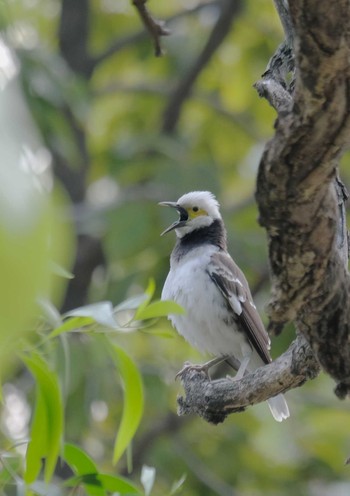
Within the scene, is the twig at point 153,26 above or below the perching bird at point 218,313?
above

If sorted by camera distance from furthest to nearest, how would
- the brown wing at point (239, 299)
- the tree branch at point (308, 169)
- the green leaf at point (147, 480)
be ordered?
the brown wing at point (239, 299) < the green leaf at point (147, 480) < the tree branch at point (308, 169)

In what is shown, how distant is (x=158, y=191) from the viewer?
23.9ft

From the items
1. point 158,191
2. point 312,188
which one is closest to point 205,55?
point 158,191

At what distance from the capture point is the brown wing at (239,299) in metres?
4.63

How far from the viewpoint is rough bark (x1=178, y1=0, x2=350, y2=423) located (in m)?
1.71

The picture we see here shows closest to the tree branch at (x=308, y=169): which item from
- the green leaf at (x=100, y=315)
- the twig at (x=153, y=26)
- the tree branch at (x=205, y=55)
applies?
the green leaf at (x=100, y=315)

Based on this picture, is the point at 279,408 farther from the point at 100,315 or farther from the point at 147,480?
the point at 100,315

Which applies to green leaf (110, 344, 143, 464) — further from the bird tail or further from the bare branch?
the bird tail

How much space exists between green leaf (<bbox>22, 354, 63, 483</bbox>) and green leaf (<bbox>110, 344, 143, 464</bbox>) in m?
0.22

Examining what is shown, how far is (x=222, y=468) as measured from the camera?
26.9 ft

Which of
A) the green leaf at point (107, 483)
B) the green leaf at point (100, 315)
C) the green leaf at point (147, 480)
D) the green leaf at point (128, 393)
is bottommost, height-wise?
the green leaf at point (147, 480)

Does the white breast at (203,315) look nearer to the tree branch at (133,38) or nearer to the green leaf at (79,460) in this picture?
the green leaf at (79,460)

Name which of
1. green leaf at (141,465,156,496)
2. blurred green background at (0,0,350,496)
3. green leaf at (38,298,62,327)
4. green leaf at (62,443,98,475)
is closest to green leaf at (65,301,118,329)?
green leaf at (38,298,62,327)

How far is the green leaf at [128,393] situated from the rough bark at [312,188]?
45 cm
